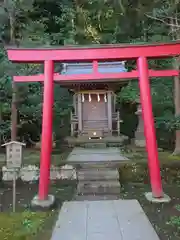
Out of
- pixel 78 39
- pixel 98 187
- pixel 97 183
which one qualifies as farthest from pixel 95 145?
pixel 78 39

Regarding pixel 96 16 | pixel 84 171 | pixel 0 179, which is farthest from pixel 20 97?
pixel 96 16

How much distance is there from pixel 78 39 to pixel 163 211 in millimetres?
14757

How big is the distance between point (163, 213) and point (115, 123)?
10.2m

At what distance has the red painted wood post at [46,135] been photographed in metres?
7.08

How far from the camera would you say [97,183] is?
332 inches

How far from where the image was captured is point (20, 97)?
13.0 m

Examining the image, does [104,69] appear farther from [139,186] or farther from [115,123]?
[139,186]

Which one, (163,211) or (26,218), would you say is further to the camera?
(163,211)

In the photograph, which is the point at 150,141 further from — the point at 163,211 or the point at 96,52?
the point at 96,52

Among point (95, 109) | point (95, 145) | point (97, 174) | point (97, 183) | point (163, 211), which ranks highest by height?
point (95, 109)

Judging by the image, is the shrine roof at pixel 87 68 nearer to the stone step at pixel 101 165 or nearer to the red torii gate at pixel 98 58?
the stone step at pixel 101 165

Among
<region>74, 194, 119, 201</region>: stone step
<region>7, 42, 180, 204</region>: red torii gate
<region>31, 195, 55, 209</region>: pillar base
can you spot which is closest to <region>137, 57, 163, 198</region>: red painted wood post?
<region>7, 42, 180, 204</region>: red torii gate

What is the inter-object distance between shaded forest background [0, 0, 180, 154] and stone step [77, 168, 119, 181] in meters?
3.41

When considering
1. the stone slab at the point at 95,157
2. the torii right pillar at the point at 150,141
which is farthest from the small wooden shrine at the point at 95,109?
the torii right pillar at the point at 150,141
